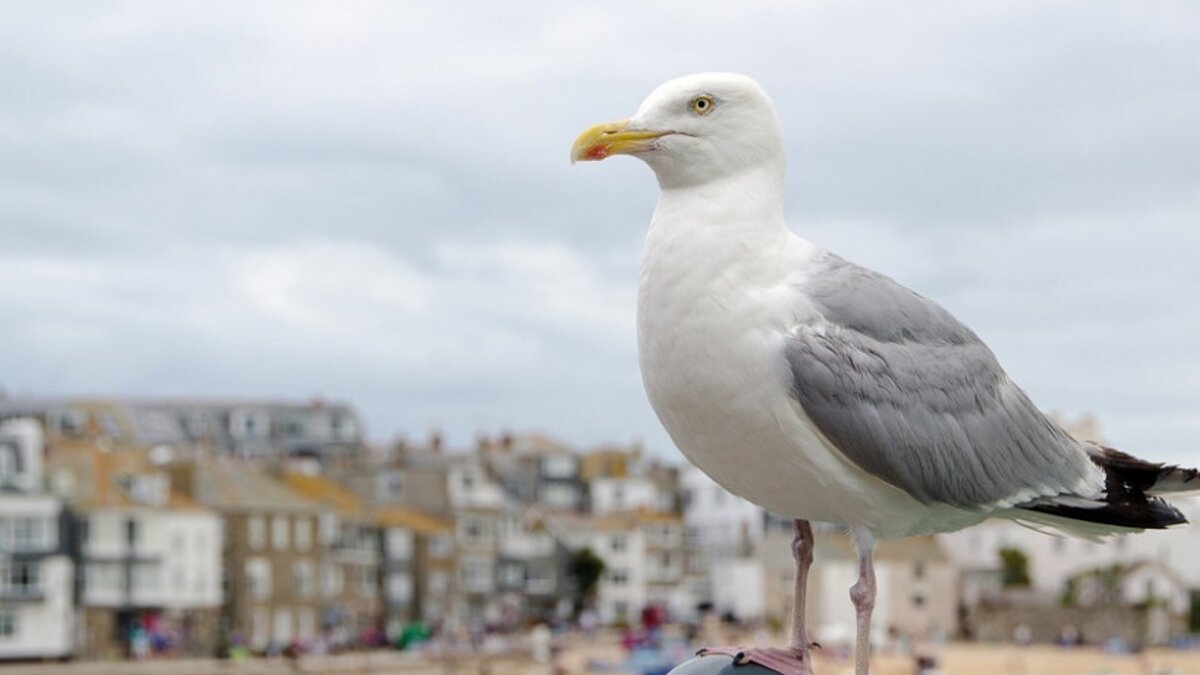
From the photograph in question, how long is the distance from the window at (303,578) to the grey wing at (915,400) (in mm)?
79855

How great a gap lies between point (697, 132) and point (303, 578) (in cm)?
8123

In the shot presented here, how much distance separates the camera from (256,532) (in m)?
82.6

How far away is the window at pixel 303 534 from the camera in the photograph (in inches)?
3324

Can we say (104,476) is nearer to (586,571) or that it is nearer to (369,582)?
(369,582)

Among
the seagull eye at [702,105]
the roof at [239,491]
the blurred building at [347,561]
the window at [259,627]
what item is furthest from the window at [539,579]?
the seagull eye at [702,105]

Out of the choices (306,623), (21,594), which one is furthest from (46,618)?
(306,623)

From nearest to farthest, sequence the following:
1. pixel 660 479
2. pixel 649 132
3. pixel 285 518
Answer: pixel 649 132 < pixel 285 518 < pixel 660 479

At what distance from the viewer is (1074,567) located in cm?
10975

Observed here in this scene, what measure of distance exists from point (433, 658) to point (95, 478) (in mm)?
15588

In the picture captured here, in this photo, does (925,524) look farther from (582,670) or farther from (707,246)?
(582,670)

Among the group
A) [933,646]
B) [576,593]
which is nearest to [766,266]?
[933,646]

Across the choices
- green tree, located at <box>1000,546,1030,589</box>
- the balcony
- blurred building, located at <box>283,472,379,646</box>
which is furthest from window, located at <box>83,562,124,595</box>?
green tree, located at <box>1000,546,1030,589</box>

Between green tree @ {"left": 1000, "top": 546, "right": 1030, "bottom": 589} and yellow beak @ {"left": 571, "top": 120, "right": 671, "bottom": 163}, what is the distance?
347 ft

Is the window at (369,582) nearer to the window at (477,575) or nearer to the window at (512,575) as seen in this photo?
the window at (477,575)
